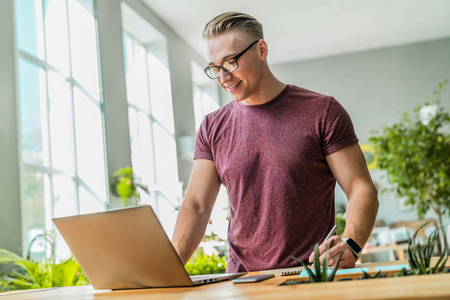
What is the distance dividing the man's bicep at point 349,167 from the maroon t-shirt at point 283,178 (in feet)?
0.08

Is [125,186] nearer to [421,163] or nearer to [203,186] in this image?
[203,186]

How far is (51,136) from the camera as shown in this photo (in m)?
4.95

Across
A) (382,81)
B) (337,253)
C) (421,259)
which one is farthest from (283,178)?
(382,81)

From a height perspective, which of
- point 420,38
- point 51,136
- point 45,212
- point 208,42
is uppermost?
point 420,38

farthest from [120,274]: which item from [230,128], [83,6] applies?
[83,6]

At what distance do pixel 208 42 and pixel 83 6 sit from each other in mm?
A: 4425

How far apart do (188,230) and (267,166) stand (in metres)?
0.33

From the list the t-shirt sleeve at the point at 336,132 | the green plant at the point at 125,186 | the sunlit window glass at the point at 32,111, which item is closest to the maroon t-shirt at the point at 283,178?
the t-shirt sleeve at the point at 336,132

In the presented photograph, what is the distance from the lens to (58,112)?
16.9 ft

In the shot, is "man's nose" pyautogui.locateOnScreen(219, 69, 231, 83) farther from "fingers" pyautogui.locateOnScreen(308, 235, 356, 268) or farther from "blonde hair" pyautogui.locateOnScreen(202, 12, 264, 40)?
"fingers" pyautogui.locateOnScreen(308, 235, 356, 268)

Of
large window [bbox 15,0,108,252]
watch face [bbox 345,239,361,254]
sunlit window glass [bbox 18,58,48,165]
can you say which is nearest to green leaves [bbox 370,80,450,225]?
large window [bbox 15,0,108,252]

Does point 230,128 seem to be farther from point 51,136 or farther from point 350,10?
point 350,10

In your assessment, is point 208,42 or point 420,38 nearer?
point 208,42

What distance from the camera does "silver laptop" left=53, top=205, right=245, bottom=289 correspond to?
1.03 metres
